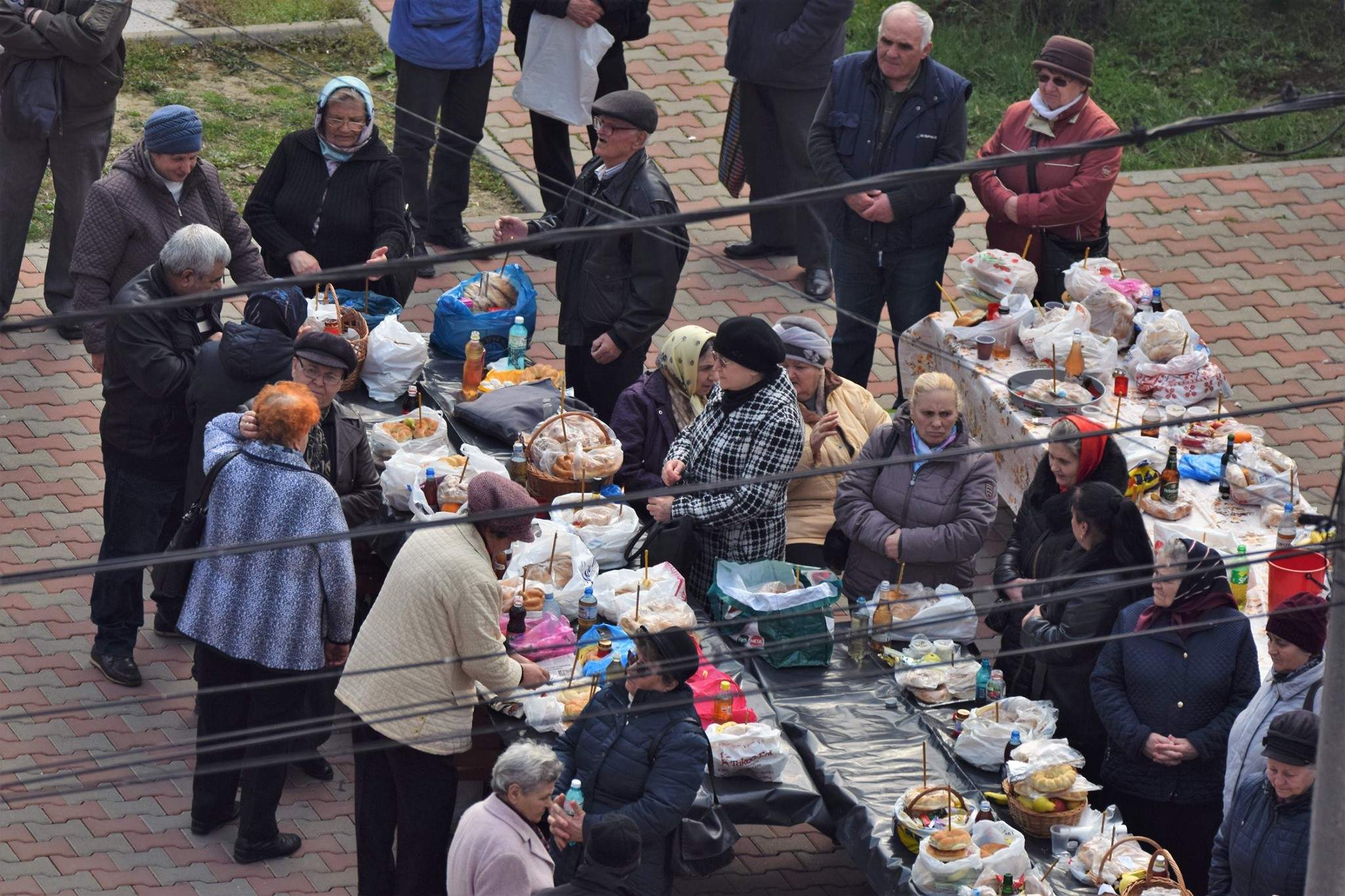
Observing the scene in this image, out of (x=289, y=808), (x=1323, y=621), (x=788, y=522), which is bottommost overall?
(x=289, y=808)

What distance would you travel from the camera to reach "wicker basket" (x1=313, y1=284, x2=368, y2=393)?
866 cm

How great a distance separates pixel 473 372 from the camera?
8922 millimetres

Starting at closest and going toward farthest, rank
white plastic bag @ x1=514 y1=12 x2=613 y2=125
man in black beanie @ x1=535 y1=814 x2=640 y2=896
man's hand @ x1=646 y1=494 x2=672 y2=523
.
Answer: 1. man in black beanie @ x1=535 y1=814 x2=640 y2=896
2. man's hand @ x1=646 y1=494 x2=672 y2=523
3. white plastic bag @ x1=514 y1=12 x2=613 y2=125

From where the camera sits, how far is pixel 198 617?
707 cm

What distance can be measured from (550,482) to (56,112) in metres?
3.69

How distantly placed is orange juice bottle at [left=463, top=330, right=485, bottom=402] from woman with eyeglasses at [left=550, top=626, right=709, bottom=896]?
257cm

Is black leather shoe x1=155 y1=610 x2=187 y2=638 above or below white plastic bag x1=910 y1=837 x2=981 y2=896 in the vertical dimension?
below

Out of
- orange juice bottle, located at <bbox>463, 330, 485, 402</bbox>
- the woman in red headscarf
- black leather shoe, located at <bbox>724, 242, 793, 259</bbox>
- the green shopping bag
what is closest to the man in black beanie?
the green shopping bag

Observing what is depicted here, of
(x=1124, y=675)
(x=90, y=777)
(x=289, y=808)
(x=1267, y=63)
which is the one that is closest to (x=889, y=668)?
(x=1124, y=675)

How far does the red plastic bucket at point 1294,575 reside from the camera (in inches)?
301

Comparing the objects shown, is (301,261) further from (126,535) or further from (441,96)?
(441,96)

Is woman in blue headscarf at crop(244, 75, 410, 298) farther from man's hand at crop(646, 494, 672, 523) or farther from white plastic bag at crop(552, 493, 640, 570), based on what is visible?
man's hand at crop(646, 494, 672, 523)

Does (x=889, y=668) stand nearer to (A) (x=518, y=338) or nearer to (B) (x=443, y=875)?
(B) (x=443, y=875)

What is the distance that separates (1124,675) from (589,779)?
77.7 inches
